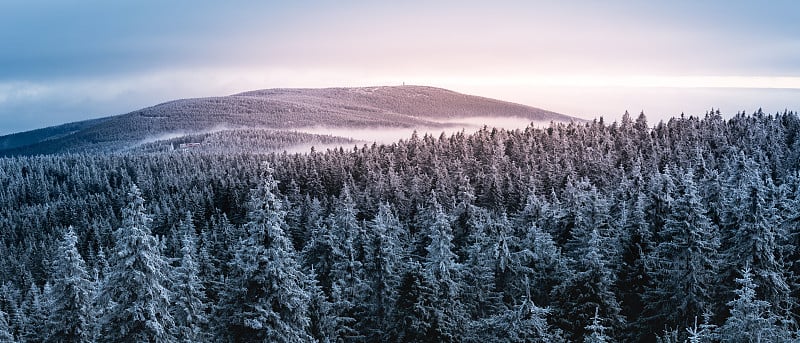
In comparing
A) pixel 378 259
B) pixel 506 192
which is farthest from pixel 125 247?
pixel 506 192

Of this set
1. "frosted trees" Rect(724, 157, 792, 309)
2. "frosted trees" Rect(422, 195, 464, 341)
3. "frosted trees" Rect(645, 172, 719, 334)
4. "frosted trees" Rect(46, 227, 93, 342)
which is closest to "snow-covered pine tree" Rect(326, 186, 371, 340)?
"frosted trees" Rect(422, 195, 464, 341)

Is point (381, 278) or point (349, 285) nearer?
point (381, 278)

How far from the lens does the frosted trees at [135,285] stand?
2383 cm

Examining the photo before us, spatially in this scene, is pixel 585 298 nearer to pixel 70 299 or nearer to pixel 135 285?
pixel 135 285

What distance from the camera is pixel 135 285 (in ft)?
79.5

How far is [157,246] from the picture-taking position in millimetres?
25031

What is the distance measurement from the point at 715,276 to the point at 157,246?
2978 centimetres

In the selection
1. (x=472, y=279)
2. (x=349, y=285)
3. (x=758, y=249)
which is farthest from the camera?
(x=472, y=279)

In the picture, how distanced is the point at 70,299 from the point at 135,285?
9.60 metres

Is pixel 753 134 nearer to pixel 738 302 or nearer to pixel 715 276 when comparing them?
pixel 715 276

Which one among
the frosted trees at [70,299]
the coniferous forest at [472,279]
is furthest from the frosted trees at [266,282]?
the frosted trees at [70,299]

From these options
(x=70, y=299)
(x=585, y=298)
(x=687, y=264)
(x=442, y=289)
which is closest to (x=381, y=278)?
(x=442, y=289)

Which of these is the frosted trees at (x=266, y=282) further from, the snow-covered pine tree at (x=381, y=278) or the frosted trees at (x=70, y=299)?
the snow-covered pine tree at (x=381, y=278)

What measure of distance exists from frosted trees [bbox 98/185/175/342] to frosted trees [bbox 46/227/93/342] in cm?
647
